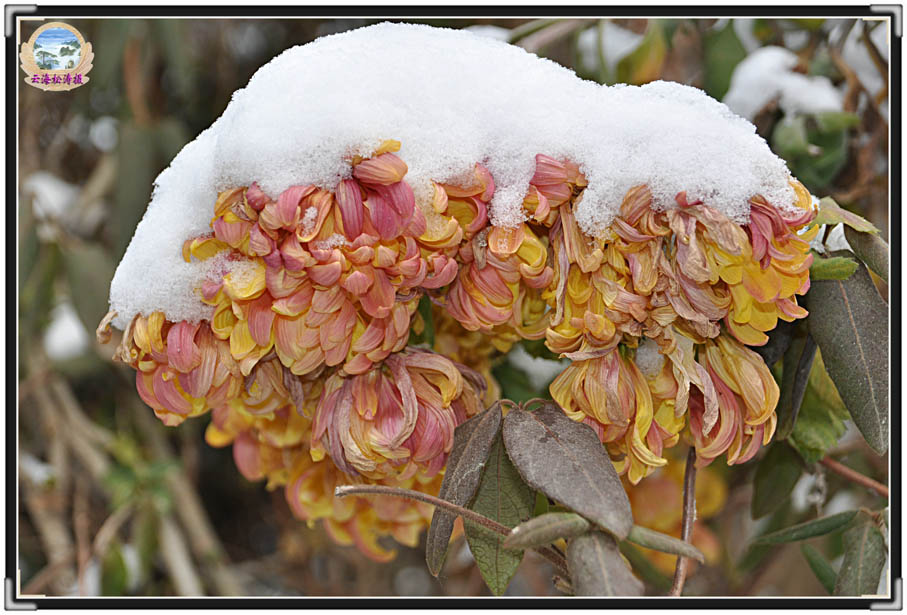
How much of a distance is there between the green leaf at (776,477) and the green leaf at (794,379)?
0.37ft

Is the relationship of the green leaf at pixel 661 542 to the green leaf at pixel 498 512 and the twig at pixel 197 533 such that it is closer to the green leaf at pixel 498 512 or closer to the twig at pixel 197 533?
the green leaf at pixel 498 512

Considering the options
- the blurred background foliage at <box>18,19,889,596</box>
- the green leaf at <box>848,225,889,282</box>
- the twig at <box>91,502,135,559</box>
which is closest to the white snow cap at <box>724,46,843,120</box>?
the blurred background foliage at <box>18,19,889,596</box>

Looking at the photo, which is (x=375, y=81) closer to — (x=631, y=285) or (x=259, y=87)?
(x=259, y=87)

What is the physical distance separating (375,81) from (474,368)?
0.21 m

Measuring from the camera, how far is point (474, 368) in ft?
1.86

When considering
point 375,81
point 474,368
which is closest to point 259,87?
point 375,81

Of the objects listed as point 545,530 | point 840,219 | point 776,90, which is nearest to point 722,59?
point 776,90

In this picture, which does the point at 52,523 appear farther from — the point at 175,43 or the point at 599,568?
the point at 599,568

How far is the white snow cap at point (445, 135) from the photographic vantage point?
16.9 inches

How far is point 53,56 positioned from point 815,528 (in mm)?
645

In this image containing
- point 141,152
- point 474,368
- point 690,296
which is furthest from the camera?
point 141,152

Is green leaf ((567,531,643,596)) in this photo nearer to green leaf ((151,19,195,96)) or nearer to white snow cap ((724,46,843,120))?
white snow cap ((724,46,843,120))

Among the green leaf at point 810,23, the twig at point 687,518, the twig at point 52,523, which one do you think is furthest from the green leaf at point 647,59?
the twig at point 52,523

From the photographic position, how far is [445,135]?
44 cm
